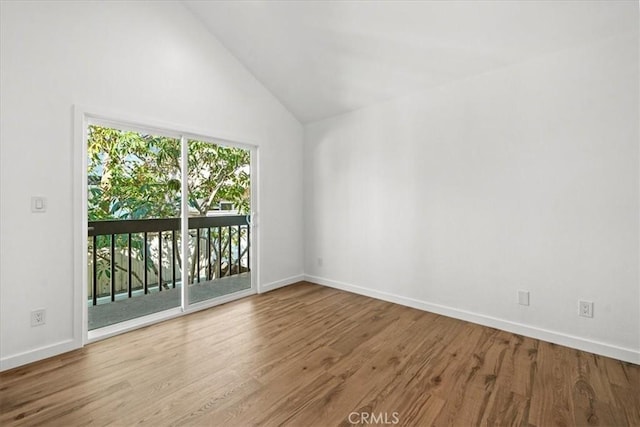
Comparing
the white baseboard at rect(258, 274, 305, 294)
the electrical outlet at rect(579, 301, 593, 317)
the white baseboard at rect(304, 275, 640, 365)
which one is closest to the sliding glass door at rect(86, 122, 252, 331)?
the white baseboard at rect(258, 274, 305, 294)

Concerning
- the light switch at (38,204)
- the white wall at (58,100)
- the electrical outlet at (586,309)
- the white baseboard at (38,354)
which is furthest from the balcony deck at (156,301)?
the electrical outlet at (586,309)

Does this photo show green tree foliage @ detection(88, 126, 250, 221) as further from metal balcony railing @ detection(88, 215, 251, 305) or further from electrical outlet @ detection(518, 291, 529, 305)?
electrical outlet @ detection(518, 291, 529, 305)

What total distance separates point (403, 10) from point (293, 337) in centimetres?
293

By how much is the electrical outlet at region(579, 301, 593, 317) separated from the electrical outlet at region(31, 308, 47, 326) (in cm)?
422

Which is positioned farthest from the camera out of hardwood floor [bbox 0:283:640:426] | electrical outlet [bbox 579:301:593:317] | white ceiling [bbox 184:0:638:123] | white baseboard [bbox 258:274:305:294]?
white baseboard [bbox 258:274:305:294]

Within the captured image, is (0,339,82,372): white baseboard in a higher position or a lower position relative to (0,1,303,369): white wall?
lower

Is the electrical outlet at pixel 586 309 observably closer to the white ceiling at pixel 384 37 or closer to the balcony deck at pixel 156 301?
the white ceiling at pixel 384 37

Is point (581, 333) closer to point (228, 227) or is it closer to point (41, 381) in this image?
point (228, 227)

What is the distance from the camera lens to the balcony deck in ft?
9.47

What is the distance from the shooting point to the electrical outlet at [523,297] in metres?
2.60

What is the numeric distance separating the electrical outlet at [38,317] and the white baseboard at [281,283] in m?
2.06

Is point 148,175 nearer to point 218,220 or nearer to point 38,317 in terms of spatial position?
point 218,220

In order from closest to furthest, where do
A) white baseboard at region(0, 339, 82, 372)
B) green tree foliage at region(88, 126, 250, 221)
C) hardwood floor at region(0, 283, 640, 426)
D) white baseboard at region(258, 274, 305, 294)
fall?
hardwood floor at region(0, 283, 640, 426)
white baseboard at region(0, 339, 82, 372)
green tree foliage at region(88, 126, 250, 221)
white baseboard at region(258, 274, 305, 294)

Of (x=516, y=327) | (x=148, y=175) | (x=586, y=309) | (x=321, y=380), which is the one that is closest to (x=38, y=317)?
(x=148, y=175)
